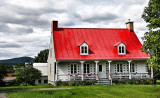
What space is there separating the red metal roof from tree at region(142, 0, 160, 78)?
37.5 feet

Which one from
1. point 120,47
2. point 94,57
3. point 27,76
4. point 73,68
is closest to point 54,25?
point 73,68

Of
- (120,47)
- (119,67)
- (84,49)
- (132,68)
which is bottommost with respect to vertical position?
(132,68)

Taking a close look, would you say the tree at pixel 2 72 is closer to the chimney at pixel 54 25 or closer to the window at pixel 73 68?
the chimney at pixel 54 25

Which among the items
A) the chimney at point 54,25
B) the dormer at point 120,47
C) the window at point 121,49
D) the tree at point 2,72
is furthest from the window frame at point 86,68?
the tree at point 2,72

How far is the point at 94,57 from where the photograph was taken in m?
32.0

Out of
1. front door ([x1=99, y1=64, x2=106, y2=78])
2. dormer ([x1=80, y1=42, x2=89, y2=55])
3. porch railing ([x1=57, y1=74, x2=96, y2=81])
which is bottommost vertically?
porch railing ([x1=57, y1=74, x2=96, y2=81])

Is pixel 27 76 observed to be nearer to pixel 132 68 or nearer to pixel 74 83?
pixel 74 83

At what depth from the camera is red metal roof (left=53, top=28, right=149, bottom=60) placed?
105ft

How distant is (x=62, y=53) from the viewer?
1241 inches

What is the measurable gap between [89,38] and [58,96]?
16.8m

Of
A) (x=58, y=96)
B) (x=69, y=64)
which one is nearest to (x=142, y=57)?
(x=69, y=64)

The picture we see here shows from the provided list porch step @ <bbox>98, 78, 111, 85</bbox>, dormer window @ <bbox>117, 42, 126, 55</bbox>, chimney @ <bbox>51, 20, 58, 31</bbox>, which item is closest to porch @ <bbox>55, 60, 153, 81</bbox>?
porch step @ <bbox>98, 78, 111, 85</bbox>

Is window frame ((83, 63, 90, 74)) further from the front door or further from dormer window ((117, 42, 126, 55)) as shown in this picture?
dormer window ((117, 42, 126, 55))

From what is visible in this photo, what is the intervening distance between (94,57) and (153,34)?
1265 cm
